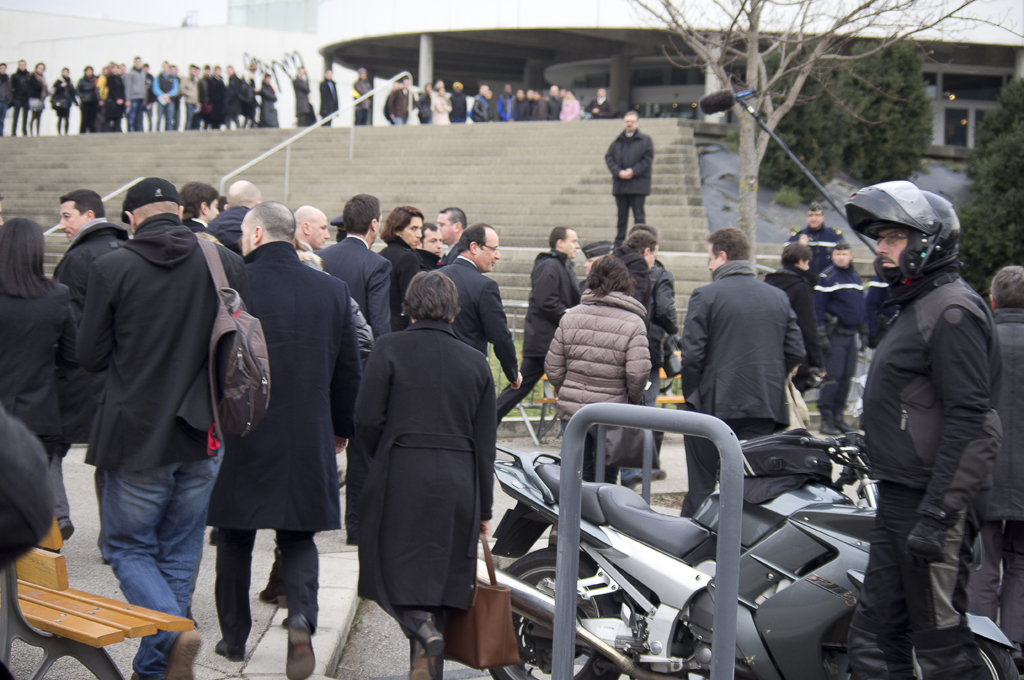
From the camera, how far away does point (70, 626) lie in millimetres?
2873

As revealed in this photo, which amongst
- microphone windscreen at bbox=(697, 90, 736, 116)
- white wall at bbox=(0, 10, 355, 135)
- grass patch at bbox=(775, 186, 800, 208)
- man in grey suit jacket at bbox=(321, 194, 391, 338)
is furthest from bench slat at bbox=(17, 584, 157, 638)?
white wall at bbox=(0, 10, 355, 135)

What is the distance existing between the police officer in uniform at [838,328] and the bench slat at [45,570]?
25.2 ft

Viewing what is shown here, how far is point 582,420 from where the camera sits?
9.21ft

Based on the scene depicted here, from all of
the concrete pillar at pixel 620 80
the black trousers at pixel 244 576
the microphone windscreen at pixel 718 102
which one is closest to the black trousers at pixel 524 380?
the microphone windscreen at pixel 718 102

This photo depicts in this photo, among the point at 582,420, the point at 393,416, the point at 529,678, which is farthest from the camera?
the point at 529,678

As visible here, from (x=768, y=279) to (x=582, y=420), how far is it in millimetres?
6066

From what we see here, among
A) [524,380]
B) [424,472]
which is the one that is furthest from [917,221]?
[524,380]

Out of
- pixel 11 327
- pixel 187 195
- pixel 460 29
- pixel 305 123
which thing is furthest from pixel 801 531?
pixel 460 29

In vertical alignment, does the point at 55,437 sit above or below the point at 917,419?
below

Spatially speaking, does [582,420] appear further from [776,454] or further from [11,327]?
[11,327]

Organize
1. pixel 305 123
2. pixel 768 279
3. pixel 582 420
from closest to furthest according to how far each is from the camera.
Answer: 1. pixel 582 420
2. pixel 768 279
3. pixel 305 123

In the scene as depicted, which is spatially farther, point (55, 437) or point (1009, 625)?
point (55, 437)

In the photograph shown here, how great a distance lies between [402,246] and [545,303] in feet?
4.81

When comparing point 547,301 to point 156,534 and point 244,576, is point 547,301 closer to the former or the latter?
point 244,576
